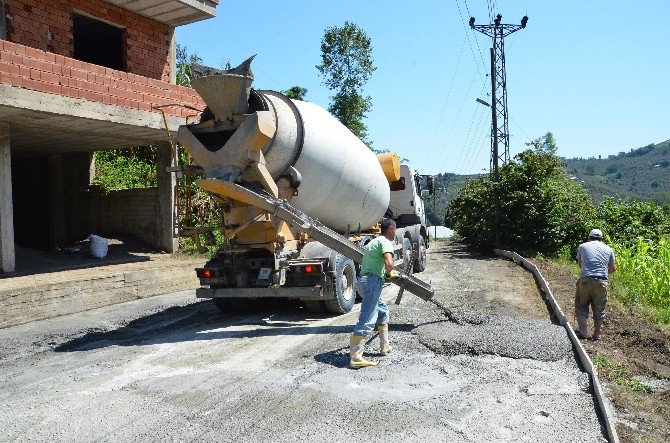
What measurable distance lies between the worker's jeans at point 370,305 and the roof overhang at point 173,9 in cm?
1099

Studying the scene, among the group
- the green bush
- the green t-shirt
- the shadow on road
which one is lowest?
A: the shadow on road

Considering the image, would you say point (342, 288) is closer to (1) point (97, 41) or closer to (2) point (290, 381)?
(2) point (290, 381)

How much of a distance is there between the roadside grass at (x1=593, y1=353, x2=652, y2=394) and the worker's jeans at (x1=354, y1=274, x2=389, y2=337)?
2423 mm

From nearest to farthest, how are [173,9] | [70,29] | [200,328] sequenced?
[200,328] → [70,29] → [173,9]

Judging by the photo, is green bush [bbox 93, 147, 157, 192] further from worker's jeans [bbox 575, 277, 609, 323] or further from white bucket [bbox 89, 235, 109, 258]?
worker's jeans [bbox 575, 277, 609, 323]

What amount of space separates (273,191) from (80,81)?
19.9ft

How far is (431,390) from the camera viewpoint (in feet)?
17.2

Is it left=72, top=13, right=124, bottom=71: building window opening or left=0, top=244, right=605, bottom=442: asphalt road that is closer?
left=0, top=244, right=605, bottom=442: asphalt road

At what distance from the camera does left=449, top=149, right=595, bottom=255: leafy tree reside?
20.0m

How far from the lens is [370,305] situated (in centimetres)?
633

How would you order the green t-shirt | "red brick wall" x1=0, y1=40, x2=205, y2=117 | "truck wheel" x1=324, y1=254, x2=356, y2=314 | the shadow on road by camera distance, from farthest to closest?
"red brick wall" x1=0, y1=40, x2=205, y2=117
"truck wheel" x1=324, y1=254, x2=356, y2=314
the shadow on road
the green t-shirt

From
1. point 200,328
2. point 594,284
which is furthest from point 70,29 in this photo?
point 594,284

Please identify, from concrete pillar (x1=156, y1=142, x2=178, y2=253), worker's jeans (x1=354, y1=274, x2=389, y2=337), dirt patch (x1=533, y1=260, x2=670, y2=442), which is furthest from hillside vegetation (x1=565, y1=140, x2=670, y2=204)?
worker's jeans (x1=354, y1=274, x2=389, y2=337)

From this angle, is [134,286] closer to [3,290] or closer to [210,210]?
[3,290]
